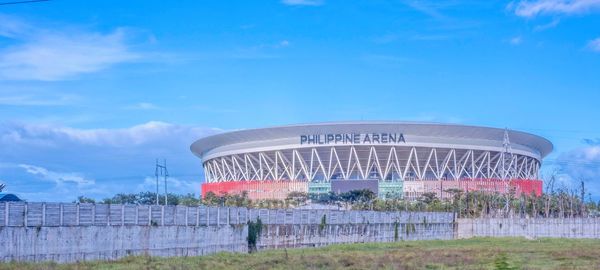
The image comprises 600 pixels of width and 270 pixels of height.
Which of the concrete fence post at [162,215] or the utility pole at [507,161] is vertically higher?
the utility pole at [507,161]

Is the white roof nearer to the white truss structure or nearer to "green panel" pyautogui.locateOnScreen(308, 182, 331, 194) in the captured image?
the white truss structure

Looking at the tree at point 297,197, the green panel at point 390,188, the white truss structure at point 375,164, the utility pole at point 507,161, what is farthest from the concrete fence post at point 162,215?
the green panel at point 390,188

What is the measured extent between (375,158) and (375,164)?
3.05 m

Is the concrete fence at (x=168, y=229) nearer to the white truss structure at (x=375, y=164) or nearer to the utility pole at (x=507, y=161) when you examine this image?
the utility pole at (x=507, y=161)

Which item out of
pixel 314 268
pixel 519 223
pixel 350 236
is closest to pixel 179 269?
pixel 314 268

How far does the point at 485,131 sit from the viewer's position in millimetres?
135250

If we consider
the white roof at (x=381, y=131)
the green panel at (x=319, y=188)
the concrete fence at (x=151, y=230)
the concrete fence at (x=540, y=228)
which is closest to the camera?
the concrete fence at (x=151, y=230)

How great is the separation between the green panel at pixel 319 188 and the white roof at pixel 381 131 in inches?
284

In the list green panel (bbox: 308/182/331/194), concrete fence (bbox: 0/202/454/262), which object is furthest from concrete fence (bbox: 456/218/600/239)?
green panel (bbox: 308/182/331/194)

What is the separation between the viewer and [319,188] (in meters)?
138

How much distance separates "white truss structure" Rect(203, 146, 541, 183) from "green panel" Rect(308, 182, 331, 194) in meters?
1.64

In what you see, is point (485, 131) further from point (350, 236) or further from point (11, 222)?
point (11, 222)

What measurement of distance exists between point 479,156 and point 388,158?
1554 centimetres

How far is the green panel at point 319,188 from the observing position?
13662 cm
